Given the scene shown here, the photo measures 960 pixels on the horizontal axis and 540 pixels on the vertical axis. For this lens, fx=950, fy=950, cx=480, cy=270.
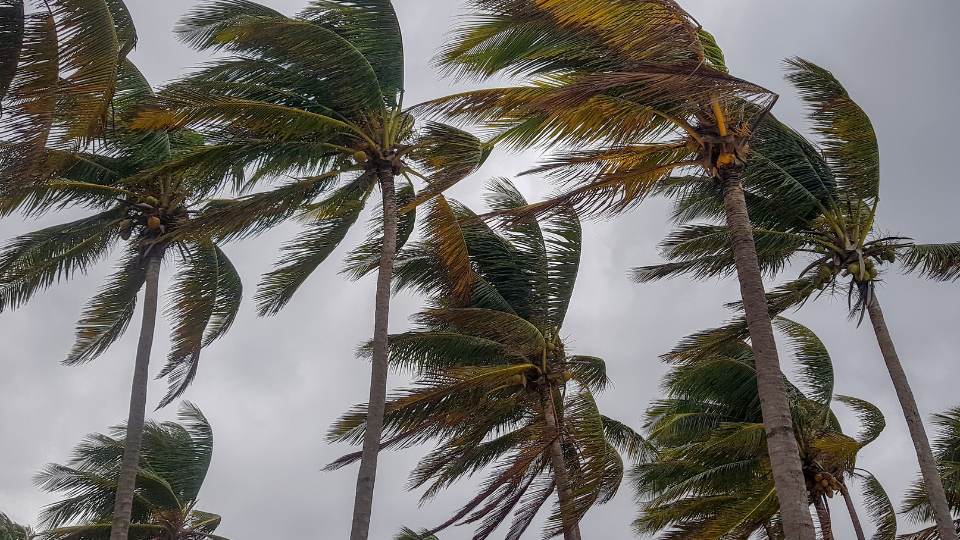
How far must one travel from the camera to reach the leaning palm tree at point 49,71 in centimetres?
771

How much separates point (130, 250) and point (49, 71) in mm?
9723

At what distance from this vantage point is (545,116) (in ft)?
34.2

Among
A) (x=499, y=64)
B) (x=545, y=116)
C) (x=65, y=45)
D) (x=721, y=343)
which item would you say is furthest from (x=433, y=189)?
(x=65, y=45)

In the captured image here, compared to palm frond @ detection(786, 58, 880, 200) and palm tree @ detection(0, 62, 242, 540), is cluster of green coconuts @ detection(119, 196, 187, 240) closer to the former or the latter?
palm tree @ detection(0, 62, 242, 540)

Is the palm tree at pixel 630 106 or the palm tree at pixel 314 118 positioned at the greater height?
the palm tree at pixel 314 118

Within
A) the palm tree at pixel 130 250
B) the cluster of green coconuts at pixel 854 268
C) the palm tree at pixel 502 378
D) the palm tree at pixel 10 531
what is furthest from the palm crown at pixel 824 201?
the palm tree at pixel 10 531

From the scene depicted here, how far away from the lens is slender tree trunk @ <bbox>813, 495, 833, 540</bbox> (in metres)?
18.0

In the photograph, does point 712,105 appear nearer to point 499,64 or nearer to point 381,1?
point 499,64

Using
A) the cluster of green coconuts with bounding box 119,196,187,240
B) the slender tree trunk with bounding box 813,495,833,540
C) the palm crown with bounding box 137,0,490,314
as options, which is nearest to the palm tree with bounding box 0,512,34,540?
→ the cluster of green coconuts with bounding box 119,196,187,240

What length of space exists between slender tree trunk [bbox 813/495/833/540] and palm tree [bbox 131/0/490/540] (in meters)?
9.78

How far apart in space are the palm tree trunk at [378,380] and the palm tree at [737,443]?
5.70 meters

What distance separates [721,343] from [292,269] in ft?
23.7

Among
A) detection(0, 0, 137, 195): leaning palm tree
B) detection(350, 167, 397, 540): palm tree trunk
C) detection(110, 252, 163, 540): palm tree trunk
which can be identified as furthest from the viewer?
detection(110, 252, 163, 540): palm tree trunk

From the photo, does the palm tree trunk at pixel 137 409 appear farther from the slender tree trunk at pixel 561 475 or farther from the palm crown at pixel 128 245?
the slender tree trunk at pixel 561 475
